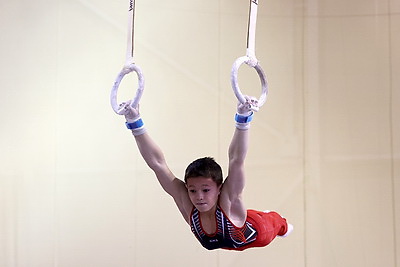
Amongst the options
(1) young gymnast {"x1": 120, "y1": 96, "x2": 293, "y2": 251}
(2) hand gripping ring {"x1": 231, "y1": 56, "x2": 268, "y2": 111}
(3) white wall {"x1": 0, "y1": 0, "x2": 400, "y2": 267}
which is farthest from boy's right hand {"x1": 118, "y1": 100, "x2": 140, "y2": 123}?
(3) white wall {"x1": 0, "y1": 0, "x2": 400, "y2": 267}

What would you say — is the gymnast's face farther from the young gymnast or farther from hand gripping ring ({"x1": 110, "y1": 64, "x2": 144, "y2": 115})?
hand gripping ring ({"x1": 110, "y1": 64, "x2": 144, "y2": 115})

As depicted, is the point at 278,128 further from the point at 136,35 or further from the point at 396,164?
the point at 136,35

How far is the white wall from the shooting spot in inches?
185

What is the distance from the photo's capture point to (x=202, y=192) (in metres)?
2.82

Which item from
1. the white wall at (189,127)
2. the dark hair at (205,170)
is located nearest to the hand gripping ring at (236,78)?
the dark hair at (205,170)

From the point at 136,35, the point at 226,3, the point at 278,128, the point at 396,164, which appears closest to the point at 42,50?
the point at 136,35

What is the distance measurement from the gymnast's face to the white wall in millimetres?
1927

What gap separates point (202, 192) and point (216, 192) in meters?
0.08

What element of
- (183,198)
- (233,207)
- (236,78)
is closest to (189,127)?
(183,198)

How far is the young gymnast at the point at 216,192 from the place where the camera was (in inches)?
111

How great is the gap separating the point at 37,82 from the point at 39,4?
23.0 inches

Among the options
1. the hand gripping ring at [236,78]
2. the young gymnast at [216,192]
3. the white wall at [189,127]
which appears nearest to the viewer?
the hand gripping ring at [236,78]

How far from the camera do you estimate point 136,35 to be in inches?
192

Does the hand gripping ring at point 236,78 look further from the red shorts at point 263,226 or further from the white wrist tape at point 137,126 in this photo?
the red shorts at point 263,226
